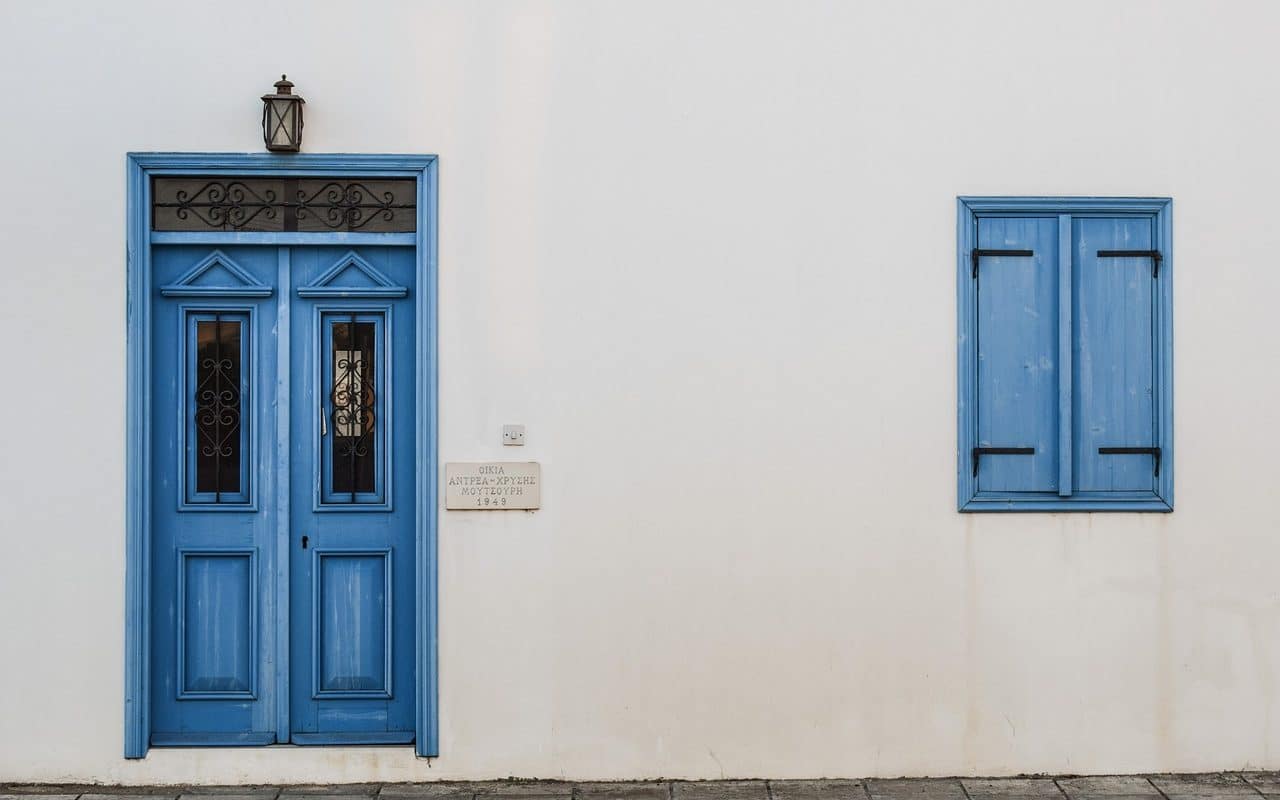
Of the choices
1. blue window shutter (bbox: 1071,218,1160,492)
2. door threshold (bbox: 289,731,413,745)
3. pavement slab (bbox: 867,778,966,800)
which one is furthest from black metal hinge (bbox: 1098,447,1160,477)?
door threshold (bbox: 289,731,413,745)

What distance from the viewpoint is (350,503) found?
209 inches

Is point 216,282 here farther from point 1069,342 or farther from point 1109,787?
point 1109,787

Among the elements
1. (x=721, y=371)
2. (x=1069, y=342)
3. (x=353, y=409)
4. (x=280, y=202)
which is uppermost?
(x=280, y=202)

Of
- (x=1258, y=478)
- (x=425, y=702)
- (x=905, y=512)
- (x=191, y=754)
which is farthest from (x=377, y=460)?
(x=1258, y=478)

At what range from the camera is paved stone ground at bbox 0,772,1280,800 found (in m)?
5.07

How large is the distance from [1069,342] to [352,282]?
11.0 feet

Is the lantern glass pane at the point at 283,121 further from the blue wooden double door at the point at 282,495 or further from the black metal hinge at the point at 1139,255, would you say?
the black metal hinge at the point at 1139,255

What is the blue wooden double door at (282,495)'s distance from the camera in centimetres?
526

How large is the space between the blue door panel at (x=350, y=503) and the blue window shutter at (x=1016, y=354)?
8.79 ft

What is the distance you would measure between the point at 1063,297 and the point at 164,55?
4.25 meters

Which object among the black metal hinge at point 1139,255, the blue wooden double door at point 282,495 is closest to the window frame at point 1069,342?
the black metal hinge at point 1139,255

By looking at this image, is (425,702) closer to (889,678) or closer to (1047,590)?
(889,678)

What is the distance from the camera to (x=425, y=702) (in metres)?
5.19

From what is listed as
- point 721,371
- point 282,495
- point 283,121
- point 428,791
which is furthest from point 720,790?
point 283,121
